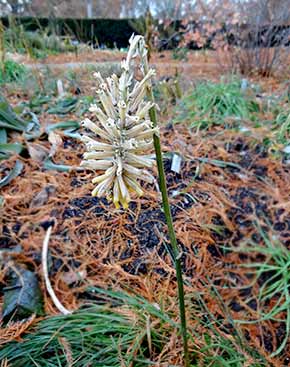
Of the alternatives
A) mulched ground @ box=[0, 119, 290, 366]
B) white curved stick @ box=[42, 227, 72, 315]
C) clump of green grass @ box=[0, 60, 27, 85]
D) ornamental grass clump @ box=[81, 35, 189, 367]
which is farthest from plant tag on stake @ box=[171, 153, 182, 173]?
clump of green grass @ box=[0, 60, 27, 85]

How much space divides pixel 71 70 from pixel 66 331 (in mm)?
2453

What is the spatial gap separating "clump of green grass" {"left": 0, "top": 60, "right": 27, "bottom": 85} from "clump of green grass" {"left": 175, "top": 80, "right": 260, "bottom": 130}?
4.99 ft

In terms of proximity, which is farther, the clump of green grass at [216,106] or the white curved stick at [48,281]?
the clump of green grass at [216,106]

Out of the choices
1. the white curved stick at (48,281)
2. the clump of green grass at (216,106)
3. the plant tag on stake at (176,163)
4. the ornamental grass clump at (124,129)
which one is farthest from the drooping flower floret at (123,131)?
the clump of green grass at (216,106)

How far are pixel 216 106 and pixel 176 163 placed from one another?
3.04ft

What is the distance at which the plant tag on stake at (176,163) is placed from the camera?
1592 millimetres

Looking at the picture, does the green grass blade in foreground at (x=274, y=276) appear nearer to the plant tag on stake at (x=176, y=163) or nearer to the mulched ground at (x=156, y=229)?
the mulched ground at (x=156, y=229)

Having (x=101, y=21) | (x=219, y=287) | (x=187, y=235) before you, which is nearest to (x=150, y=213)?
(x=187, y=235)

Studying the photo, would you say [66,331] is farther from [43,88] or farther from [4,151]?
[43,88]

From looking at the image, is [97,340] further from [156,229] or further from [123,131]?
[123,131]

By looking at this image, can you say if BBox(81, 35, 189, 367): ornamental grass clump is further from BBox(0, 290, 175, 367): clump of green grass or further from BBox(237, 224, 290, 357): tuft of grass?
BBox(237, 224, 290, 357): tuft of grass

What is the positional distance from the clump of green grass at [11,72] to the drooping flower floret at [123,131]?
2672 mm

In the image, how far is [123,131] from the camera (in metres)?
0.55

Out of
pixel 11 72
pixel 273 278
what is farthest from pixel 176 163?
pixel 11 72
